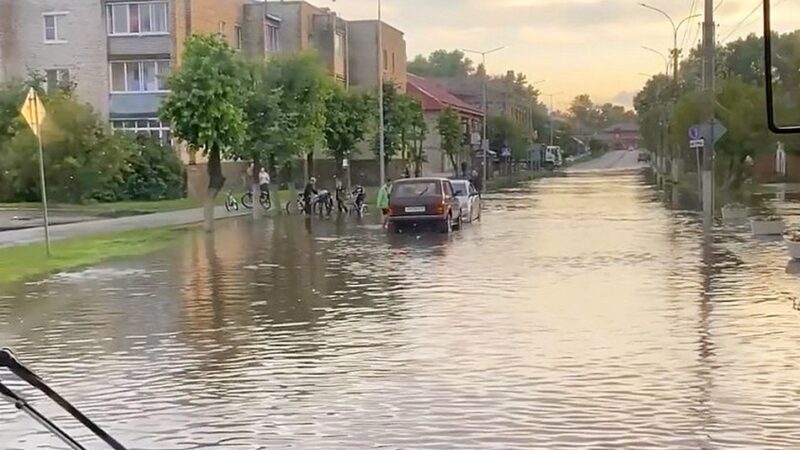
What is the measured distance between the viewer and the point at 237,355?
41.0 feet

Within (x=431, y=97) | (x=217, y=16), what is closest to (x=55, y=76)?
(x=217, y=16)

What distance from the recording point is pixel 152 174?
55250 millimetres

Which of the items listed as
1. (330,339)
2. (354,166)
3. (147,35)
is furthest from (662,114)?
(330,339)

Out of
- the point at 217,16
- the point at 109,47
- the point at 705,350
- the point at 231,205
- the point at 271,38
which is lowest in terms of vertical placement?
the point at 705,350

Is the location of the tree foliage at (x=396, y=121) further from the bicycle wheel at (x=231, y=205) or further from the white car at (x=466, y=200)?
the white car at (x=466, y=200)

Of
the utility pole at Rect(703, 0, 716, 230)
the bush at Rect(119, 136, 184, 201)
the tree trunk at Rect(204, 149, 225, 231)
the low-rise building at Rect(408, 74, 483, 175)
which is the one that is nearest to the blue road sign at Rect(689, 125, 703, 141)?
the utility pole at Rect(703, 0, 716, 230)

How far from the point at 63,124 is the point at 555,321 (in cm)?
3841

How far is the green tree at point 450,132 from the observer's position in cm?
8838

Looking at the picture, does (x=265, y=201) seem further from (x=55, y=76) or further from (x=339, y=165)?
(x=55, y=76)

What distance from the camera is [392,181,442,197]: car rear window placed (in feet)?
107

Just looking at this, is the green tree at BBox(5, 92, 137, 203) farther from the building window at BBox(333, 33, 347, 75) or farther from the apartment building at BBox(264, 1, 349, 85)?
the building window at BBox(333, 33, 347, 75)

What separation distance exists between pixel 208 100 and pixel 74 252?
31.2ft

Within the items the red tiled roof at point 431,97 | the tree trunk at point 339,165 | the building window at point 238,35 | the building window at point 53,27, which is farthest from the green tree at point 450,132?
the building window at point 53,27

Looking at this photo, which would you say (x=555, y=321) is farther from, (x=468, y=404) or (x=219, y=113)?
(x=219, y=113)
